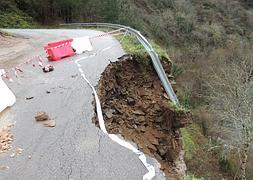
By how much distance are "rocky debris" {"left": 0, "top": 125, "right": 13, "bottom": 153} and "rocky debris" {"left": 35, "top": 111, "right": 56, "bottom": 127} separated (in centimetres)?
57

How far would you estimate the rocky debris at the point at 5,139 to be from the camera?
270 inches

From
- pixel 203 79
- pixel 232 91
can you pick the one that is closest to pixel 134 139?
pixel 232 91

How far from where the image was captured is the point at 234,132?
76.6ft

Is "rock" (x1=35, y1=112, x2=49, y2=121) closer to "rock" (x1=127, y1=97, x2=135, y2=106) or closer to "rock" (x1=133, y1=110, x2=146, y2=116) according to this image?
"rock" (x1=133, y1=110, x2=146, y2=116)

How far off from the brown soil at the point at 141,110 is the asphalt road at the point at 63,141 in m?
0.61

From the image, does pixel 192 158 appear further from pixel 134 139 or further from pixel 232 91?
pixel 134 139

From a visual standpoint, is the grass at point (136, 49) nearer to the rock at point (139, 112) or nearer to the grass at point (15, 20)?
the rock at point (139, 112)

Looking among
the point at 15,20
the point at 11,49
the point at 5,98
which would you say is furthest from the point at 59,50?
the point at 15,20

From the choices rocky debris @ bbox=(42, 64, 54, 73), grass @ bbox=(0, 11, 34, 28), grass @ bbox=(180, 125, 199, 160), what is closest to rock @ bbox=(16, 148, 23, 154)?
rocky debris @ bbox=(42, 64, 54, 73)

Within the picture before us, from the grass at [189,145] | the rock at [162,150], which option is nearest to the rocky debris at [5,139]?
the rock at [162,150]

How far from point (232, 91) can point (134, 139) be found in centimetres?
1741

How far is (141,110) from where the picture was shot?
1115 centimetres

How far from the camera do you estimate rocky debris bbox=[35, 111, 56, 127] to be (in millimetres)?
7711

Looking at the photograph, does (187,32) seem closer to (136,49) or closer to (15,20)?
(15,20)
